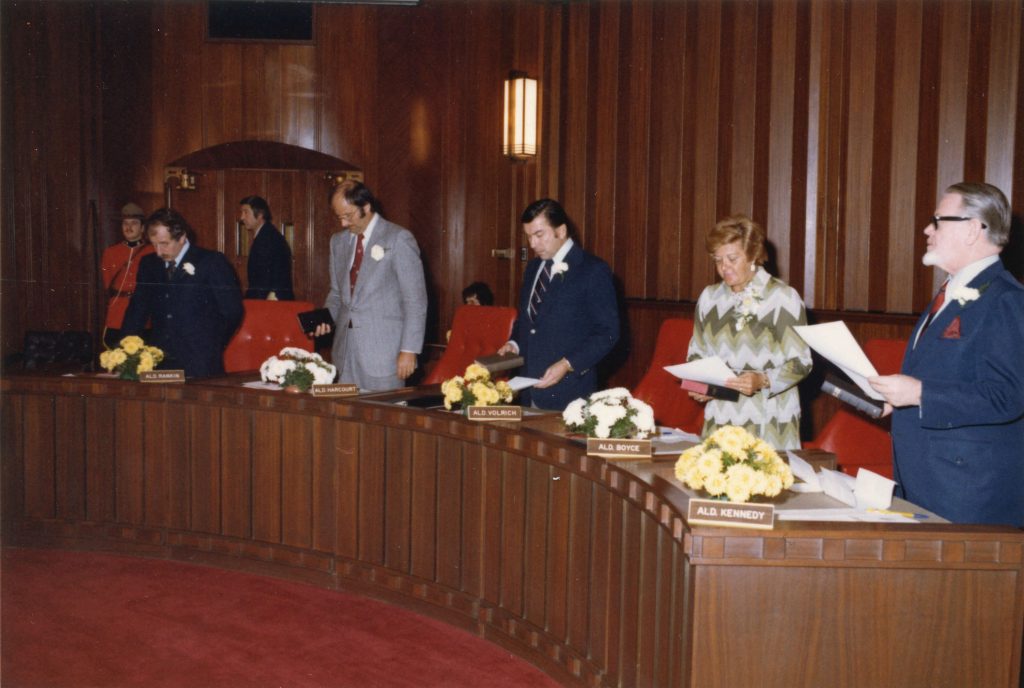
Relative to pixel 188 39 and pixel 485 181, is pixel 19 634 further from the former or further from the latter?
pixel 188 39

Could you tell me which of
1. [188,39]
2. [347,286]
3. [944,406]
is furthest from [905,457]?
[188,39]

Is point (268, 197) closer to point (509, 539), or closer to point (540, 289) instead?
point (540, 289)

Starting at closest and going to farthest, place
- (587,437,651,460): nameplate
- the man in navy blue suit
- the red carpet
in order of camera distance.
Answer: the man in navy blue suit, (587,437,651,460): nameplate, the red carpet

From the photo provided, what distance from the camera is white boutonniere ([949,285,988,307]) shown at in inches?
93.0

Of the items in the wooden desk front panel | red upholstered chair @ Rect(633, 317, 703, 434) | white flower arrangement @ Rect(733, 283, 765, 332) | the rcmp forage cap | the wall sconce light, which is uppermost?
the wall sconce light

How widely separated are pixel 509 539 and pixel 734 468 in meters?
1.41

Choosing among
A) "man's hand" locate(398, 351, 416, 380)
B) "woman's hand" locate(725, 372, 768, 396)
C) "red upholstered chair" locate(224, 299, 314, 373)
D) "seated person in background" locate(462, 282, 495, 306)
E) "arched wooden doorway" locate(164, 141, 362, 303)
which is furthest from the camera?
"arched wooden doorway" locate(164, 141, 362, 303)

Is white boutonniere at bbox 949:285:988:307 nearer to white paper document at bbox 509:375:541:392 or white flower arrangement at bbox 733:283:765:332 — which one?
white flower arrangement at bbox 733:283:765:332

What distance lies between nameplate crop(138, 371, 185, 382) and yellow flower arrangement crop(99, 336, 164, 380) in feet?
0.12

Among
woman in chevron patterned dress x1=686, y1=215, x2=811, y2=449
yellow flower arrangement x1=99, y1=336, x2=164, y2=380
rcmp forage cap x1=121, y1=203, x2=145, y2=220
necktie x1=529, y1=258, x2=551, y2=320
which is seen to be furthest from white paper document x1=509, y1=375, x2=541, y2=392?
rcmp forage cap x1=121, y1=203, x2=145, y2=220

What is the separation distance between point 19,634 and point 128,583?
2.19 ft

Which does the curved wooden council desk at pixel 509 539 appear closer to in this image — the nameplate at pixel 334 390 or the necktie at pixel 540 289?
the nameplate at pixel 334 390

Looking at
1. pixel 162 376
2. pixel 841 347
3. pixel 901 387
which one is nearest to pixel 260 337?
pixel 162 376

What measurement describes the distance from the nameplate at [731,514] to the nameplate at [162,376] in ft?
10.1
